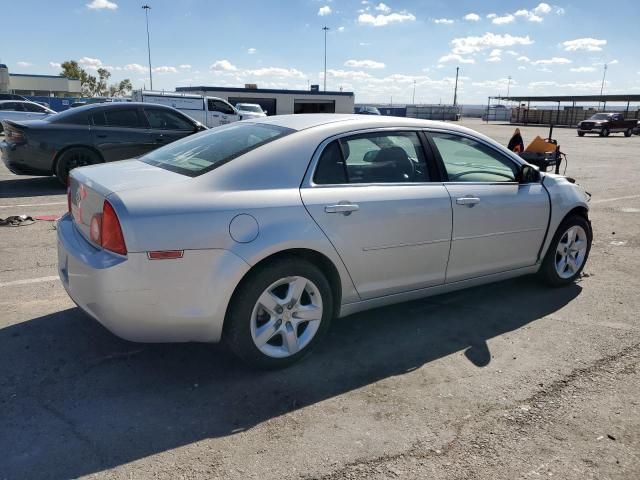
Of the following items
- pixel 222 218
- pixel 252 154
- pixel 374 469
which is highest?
pixel 252 154

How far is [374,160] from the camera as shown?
3.79 m

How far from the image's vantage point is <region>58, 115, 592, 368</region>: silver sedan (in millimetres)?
2891

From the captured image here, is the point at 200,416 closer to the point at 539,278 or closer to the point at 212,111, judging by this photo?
the point at 539,278

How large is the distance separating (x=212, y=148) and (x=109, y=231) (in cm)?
105

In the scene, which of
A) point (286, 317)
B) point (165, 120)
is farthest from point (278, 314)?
point (165, 120)

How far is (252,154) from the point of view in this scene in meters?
3.31

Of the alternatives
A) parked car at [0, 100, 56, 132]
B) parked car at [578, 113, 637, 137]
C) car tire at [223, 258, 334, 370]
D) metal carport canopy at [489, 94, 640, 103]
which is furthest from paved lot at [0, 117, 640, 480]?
metal carport canopy at [489, 94, 640, 103]

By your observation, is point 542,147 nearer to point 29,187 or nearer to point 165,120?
point 165,120

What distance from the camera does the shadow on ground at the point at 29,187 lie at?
890cm

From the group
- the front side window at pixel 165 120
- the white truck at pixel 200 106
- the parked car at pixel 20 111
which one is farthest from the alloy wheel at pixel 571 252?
A: the parked car at pixel 20 111

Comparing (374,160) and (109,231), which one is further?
(374,160)

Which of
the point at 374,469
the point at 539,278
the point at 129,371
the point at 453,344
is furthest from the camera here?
the point at 539,278

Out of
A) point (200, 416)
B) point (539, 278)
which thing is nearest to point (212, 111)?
point (539, 278)

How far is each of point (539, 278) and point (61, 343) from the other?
Answer: 4.08 m
